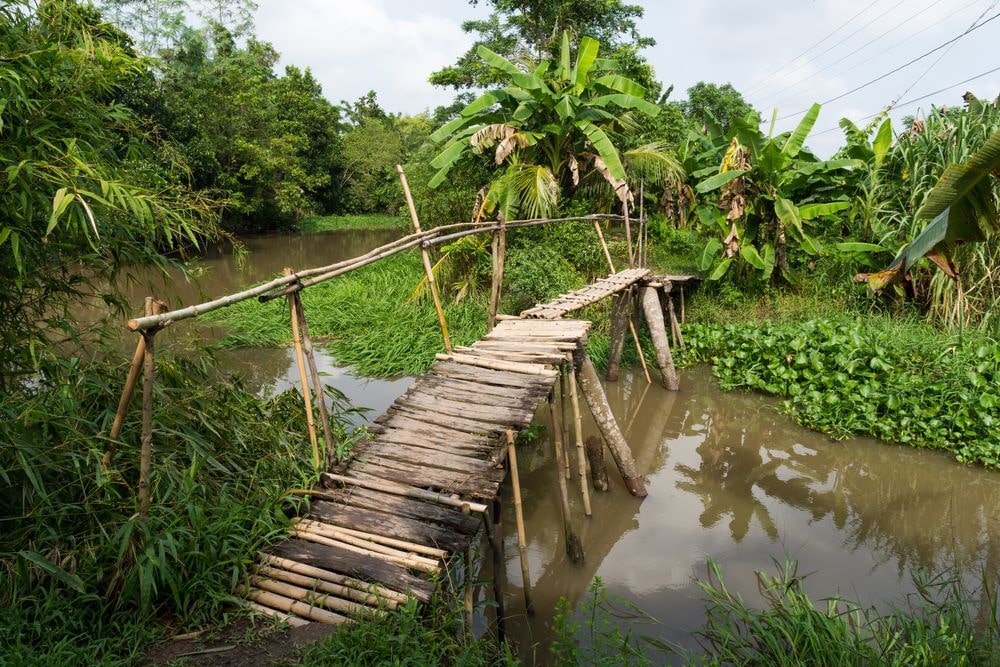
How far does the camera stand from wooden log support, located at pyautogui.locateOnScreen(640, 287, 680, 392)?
24.4ft

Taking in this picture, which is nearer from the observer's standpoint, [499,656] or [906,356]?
[499,656]

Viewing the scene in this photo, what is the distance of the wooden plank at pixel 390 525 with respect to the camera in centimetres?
289

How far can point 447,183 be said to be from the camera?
1125cm

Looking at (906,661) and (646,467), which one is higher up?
(906,661)

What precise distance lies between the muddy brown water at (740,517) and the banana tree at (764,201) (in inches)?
99.7

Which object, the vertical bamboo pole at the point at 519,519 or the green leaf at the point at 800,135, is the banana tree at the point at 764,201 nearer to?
the green leaf at the point at 800,135

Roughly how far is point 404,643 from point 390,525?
0.73 m

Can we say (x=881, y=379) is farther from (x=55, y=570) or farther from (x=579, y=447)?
(x=55, y=570)

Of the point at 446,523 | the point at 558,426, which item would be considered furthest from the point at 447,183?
the point at 446,523

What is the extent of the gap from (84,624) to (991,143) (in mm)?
4558

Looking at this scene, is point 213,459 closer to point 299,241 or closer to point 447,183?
point 447,183

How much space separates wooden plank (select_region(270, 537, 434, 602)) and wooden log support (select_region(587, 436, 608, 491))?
267 centimetres

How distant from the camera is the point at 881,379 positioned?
20.3 feet

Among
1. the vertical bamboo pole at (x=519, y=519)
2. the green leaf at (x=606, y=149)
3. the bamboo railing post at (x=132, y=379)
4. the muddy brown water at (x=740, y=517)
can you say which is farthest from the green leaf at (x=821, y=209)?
the bamboo railing post at (x=132, y=379)
